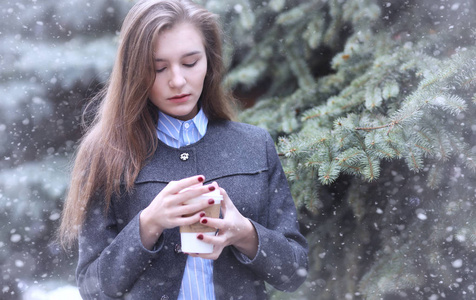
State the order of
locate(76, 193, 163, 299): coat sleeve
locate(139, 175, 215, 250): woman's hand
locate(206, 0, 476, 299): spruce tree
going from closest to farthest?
locate(139, 175, 215, 250): woman's hand
locate(76, 193, 163, 299): coat sleeve
locate(206, 0, 476, 299): spruce tree

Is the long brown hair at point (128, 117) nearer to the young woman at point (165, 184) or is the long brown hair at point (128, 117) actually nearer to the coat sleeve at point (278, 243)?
the young woman at point (165, 184)

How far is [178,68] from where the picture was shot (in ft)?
4.68

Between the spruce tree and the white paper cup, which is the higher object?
the white paper cup

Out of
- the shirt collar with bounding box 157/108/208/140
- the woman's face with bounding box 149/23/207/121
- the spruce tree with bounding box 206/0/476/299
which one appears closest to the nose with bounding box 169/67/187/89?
the woman's face with bounding box 149/23/207/121

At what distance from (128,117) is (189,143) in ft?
0.77

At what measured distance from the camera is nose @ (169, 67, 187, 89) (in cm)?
141

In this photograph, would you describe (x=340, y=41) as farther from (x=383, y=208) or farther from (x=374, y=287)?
(x=374, y=287)

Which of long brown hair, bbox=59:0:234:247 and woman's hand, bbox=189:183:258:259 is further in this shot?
long brown hair, bbox=59:0:234:247

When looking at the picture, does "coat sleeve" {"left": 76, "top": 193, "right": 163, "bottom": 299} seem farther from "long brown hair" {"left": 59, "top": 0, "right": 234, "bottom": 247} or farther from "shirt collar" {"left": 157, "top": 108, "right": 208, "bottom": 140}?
"shirt collar" {"left": 157, "top": 108, "right": 208, "bottom": 140}

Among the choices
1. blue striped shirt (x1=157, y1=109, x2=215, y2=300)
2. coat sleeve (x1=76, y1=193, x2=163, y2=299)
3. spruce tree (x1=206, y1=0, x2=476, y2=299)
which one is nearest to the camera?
coat sleeve (x1=76, y1=193, x2=163, y2=299)

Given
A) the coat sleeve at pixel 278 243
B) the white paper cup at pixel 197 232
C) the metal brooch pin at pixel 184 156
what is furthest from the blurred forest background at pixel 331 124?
the white paper cup at pixel 197 232

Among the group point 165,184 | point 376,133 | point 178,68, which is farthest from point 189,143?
point 376,133

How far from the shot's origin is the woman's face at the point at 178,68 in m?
1.42

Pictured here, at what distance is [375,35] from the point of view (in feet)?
Answer: 8.29
